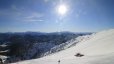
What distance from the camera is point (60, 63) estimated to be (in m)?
43.0

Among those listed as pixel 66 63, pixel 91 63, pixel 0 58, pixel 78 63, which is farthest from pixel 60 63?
pixel 0 58

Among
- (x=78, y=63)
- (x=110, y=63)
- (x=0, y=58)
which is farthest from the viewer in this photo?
(x=0, y=58)

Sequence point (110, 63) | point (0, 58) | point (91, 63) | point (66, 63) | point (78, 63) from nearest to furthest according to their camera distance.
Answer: point (110, 63), point (91, 63), point (78, 63), point (66, 63), point (0, 58)

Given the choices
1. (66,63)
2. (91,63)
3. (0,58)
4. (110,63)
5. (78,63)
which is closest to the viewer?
(110,63)

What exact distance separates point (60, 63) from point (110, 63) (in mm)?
13362

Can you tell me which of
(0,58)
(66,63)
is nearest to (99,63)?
(66,63)

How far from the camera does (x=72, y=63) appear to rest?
40406 millimetres

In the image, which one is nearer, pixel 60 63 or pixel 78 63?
pixel 78 63

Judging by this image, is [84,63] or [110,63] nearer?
[110,63]

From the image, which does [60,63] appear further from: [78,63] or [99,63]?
[99,63]

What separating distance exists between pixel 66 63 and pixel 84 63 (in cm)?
531

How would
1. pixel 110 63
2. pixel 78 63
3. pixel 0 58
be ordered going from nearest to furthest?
pixel 110 63, pixel 78 63, pixel 0 58

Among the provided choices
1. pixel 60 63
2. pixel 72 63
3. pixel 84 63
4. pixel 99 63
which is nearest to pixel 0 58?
pixel 60 63

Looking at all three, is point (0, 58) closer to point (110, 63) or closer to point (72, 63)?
point (72, 63)
